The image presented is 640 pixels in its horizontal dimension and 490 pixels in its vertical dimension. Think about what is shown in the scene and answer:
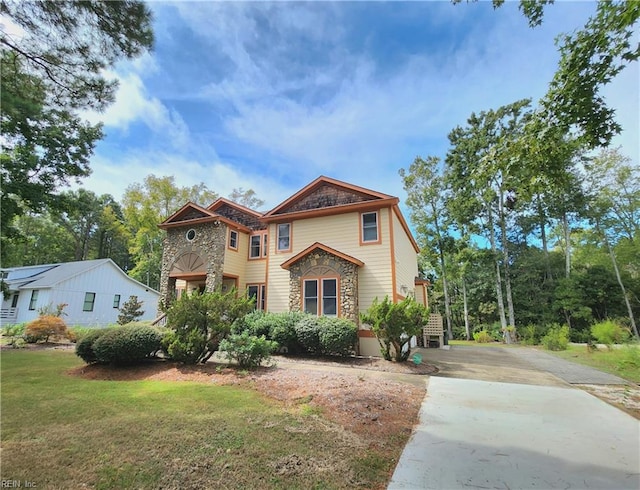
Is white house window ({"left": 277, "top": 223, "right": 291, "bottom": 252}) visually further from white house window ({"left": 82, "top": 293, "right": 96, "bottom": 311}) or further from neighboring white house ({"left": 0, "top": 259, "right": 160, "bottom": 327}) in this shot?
white house window ({"left": 82, "top": 293, "right": 96, "bottom": 311})

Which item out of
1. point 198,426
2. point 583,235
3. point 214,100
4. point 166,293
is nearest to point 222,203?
point 166,293

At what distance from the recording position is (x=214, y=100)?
31.6 ft

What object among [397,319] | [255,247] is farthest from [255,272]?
[397,319]

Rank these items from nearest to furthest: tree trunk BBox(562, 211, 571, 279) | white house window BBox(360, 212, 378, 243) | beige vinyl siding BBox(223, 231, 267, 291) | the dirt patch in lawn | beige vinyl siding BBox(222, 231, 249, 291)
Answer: the dirt patch in lawn, white house window BBox(360, 212, 378, 243), beige vinyl siding BBox(222, 231, 249, 291), beige vinyl siding BBox(223, 231, 267, 291), tree trunk BBox(562, 211, 571, 279)

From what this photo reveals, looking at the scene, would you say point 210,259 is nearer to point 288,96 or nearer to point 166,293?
point 166,293

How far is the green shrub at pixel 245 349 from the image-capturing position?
805 cm

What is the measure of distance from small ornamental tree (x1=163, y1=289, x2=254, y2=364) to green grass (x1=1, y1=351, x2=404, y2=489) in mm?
2301

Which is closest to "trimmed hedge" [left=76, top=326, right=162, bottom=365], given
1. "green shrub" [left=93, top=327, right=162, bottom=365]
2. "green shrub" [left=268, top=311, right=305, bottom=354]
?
"green shrub" [left=93, top=327, right=162, bottom=365]

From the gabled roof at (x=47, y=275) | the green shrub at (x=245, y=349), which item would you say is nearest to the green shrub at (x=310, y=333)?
the green shrub at (x=245, y=349)

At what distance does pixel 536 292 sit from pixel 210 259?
83.6 ft

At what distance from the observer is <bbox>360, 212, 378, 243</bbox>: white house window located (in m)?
13.1

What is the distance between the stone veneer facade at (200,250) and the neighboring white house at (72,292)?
9413mm

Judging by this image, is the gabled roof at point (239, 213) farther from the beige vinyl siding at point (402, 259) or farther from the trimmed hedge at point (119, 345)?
the trimmed hedge at point (119, 345)

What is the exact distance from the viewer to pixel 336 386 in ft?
21.0
